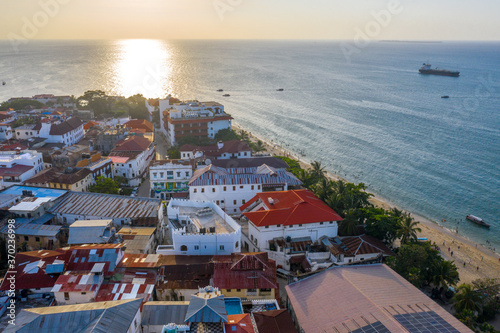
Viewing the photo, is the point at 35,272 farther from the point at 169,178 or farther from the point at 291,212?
the point at 169,178

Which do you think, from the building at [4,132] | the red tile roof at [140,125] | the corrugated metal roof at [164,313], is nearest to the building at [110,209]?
the corrugated metal roof at [164,313]

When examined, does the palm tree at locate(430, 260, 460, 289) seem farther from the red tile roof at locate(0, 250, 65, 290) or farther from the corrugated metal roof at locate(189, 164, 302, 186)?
the red tile roof at locate(0, 250, 65, 290)

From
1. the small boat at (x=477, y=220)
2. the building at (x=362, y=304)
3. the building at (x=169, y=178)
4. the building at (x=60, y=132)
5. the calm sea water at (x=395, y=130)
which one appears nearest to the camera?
the building at (x=362, y=304)

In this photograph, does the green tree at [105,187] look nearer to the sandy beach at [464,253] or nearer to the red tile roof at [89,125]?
the red tile roof at [89,125]

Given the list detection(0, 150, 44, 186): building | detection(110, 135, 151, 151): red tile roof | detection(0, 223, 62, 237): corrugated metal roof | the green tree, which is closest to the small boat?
the green tree

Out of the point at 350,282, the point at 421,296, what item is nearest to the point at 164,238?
the point at 350,282

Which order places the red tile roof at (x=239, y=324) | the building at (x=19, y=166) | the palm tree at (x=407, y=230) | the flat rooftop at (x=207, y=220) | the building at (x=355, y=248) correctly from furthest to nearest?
the building at (x=19, y=166) < the palm tree at (x=407, y=230) < the building at (x=355, y=248) < the flat rooftop at (x=207, y=220) < the red tile roof at (x=239, y=324)

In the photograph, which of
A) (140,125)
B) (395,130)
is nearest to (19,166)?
(140,125)
